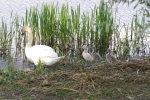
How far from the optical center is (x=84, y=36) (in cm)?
806

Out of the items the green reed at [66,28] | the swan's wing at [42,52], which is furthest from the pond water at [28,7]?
the swan's wing at [42,52]

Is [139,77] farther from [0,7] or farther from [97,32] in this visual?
[0,7]

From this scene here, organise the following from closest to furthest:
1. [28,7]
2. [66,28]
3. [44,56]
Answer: [44,56] → [66,28] → [28,7]

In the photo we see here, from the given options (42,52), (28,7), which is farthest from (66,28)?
(28,7)

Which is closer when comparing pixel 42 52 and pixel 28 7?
pixel 42 52

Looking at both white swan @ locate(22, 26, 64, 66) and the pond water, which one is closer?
white swan @ locate(22, 26, 64, 66)

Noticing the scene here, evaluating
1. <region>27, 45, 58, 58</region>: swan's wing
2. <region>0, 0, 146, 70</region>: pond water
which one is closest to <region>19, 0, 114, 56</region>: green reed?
<region>27, 45, 58, 58</region>: swan's wing

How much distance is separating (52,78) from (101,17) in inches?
148

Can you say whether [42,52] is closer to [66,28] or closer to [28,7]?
[66,28]

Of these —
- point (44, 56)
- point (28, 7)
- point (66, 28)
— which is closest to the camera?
point (44, 56)

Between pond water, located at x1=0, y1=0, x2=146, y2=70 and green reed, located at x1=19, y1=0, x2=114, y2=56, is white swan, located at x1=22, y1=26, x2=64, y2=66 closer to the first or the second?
green reed, located at x1=19, y1=0, x2=114, y2=56

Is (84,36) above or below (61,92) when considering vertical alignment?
above

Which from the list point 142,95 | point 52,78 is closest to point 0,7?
point 52,78

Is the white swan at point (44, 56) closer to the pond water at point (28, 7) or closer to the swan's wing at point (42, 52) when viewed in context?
the swan's wing at point (42, 52)
